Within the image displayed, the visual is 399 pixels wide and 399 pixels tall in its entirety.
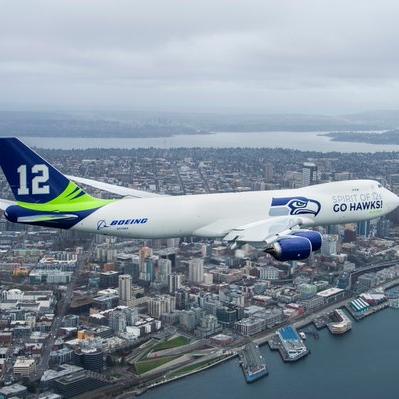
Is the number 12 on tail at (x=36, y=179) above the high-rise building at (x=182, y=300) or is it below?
above

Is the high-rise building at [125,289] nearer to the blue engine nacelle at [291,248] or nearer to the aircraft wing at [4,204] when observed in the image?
the aircraft wing at [4,204]

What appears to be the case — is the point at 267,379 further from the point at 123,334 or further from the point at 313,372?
the point at 123,334

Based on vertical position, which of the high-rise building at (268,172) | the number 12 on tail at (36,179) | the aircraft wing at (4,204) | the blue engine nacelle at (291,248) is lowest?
the high-rise building at (268,172)

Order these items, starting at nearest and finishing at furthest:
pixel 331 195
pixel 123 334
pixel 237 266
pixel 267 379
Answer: pixel 331 195 → pixel 267 379 → pixel 123 334 → pixel 237 266

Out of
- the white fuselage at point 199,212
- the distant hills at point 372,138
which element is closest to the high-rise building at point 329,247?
the white fuselage at point 199,212

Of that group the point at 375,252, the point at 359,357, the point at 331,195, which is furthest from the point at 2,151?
the point at 375,252

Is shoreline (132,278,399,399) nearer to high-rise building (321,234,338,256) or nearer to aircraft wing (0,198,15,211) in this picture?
high-rise building (321,234,338,256)
